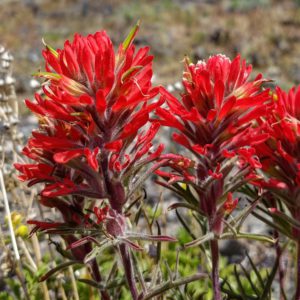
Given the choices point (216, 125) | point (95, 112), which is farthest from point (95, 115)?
point (216, 125)

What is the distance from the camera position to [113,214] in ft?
4.86

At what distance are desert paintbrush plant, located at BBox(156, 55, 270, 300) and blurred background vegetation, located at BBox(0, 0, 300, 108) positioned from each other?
4942 millimetres

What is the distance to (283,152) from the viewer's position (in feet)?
4.69

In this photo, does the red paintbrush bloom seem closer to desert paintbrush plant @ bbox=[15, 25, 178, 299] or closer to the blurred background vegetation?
desert paintbrush plant @ bbox=[15, 25, 178, 299]

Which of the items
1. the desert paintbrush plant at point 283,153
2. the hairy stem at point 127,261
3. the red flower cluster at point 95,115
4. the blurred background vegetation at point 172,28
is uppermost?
the blurred background vegetation at point 172,28

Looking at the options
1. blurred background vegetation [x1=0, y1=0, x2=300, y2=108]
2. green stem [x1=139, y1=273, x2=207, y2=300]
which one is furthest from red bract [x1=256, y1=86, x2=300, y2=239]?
blurred background vegetation [x1=0, y1=0, x2=300, y2=108]

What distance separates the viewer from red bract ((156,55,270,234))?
1372 mm

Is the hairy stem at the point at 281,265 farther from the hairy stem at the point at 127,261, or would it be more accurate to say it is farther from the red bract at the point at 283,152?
the hairy stem at the point at 127,261

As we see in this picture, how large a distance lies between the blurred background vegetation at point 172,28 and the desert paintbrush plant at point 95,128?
16.6 feet

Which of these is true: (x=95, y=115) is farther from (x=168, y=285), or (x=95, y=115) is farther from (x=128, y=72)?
(x=168, y=285)

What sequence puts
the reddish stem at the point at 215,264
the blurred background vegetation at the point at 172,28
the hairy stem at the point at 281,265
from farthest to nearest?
the blurred background vegetation at the point at 172,28
the hairy stem at the point at 281,265
the reddish stem at the point at 215,264

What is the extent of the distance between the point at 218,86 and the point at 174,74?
6011mm

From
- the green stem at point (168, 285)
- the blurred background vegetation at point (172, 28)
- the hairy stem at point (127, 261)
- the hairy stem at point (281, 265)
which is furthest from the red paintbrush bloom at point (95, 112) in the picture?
the blurred background vegetation at point (172, 28)

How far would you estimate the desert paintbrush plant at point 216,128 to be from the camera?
137 centimetres
